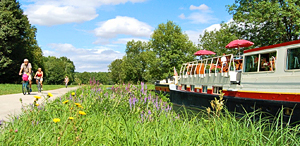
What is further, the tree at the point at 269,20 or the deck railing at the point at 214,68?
the tree at the point at 269,20

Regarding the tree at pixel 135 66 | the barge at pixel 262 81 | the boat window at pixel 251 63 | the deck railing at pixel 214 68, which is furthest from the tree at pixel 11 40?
the tree at pixel 135 66

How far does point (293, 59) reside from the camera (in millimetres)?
10578

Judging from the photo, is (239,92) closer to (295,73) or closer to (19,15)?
(295,73)

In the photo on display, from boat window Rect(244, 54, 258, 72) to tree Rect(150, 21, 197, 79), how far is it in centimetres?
3292

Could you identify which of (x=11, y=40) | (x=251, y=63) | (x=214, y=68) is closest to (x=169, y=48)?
(x=11, y=40)

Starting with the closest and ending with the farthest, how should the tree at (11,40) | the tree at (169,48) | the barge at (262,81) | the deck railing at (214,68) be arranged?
the barge at (262,81) → the deck railing at (214,68) → the tree at (11,40) → the tree at (169,48)

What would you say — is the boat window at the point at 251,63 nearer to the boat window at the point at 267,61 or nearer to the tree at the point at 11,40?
the boat window at the point at 267,61

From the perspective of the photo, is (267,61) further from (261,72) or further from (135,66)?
(135,66)

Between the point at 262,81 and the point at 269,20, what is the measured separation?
13576 mm


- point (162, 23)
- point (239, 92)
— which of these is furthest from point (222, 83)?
point (162, 23)

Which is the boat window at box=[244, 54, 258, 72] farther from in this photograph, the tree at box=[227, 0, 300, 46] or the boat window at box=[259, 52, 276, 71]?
the tree at box=[227, 0, 300, 46]

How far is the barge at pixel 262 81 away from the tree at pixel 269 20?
947cm

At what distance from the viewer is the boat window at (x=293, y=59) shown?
1039 centimetres

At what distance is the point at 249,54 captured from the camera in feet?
41.6
